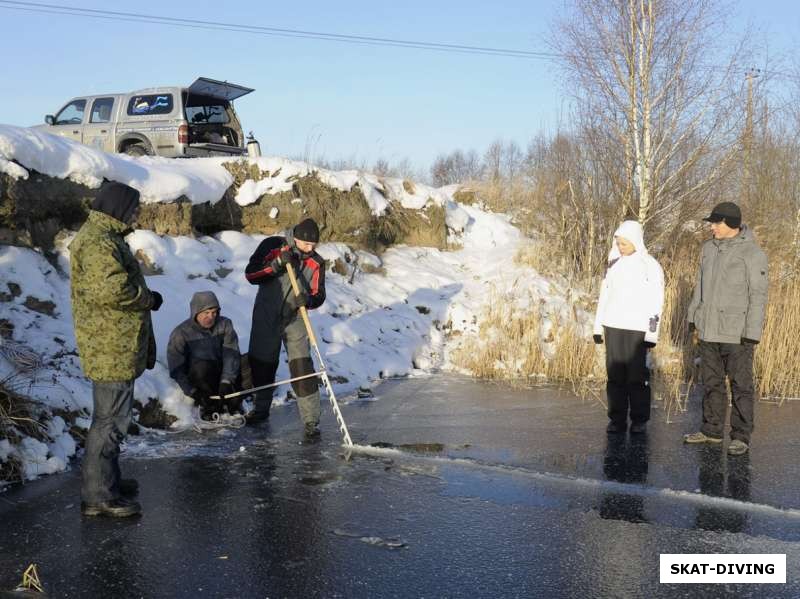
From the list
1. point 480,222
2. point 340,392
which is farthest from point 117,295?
point 480,222

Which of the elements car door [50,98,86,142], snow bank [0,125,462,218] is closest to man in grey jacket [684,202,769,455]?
snow bank [0,125,462,218]

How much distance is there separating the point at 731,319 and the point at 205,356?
473cm

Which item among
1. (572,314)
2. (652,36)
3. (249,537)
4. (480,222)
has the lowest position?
(249,537)

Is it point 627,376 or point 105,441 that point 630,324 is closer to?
point 627,376

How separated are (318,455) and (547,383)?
4.52 metres

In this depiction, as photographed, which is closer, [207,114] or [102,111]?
[207,114]

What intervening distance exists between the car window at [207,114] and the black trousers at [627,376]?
35.7 ft

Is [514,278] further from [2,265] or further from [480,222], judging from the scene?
[2,265]

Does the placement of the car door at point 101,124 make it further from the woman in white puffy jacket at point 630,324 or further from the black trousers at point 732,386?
the black trousers at point 732,386

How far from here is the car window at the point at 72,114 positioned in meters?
16.3

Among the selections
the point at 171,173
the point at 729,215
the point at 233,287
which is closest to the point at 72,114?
the point at 171,173

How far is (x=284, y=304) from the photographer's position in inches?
A: 288

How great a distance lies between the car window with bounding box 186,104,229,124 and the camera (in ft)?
50.6

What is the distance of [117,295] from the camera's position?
4742 millimetres
